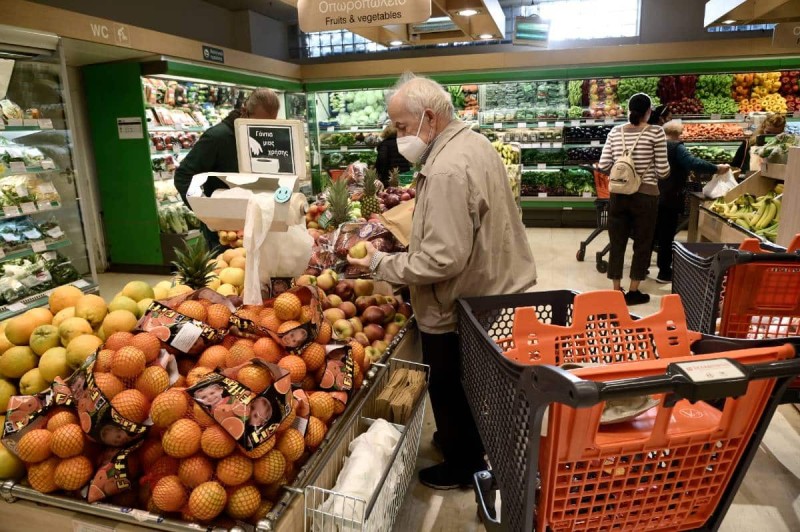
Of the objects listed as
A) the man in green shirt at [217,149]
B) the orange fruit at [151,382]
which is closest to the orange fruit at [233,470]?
the orange fruit at [151,382]

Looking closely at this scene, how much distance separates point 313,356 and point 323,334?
114 millimetres

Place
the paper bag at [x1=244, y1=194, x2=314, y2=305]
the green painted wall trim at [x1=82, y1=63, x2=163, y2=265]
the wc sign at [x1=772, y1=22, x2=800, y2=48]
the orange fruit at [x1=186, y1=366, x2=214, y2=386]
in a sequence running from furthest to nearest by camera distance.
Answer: the green painted wall trim at [x1=82, y1=63, x2=163, y2=265] → the wc sign at [x1=772, y1=22, x2=800, y2=48] → the paper bag at [x1=244, y1=194, x2=314, y2=305] → the orange fruit at [x1=186, y1=366, x2=214, y2=386]

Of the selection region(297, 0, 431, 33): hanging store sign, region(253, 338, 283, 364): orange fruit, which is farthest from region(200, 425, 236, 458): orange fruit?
region(297, 0, 431, 33): hanging store sign

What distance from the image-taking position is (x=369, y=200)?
359cm

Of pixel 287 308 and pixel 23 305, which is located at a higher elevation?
pixel 287 308

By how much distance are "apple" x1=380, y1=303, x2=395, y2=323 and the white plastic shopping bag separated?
14.2ft

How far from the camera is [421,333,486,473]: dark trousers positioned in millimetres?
2334

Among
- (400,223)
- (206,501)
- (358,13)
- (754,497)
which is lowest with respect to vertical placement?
(754,497)

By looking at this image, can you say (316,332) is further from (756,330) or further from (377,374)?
(756,330)

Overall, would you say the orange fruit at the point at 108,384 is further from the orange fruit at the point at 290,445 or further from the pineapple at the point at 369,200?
the pineapple at the point at 369,200

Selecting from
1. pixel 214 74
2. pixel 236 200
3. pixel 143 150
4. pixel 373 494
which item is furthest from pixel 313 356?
pixel 214 74

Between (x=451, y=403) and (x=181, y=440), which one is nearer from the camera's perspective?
(x=181, y=440)

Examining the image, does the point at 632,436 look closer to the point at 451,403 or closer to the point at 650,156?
the point at 451,403

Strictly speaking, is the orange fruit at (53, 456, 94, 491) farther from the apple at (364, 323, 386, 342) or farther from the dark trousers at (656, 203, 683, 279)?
the dark trousers at (656, 203, 683, 279)
